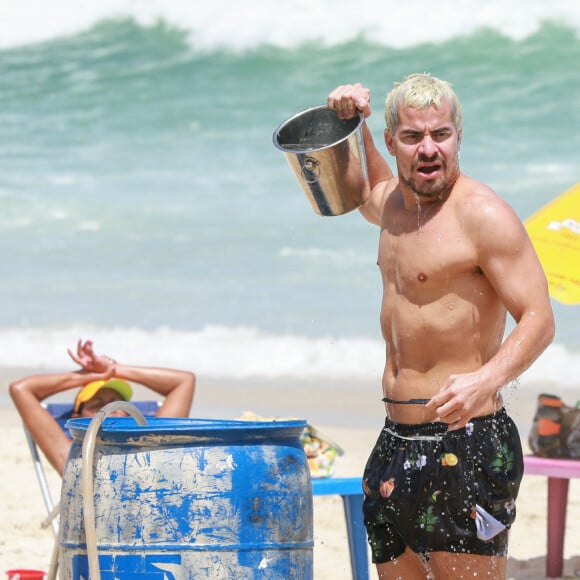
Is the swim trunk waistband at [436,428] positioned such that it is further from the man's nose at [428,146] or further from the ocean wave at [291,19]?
the ocean wave at [291,19]

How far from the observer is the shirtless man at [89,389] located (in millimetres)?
4648

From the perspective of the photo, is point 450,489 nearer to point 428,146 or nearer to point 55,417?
point 428,146

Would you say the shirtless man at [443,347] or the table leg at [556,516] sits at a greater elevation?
the shirtless man at [443,347]

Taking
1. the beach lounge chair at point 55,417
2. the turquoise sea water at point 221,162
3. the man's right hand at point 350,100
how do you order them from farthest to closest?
the turquoise sea water at point 221,162
the beach lounge chair at point 55,417
the man's right hand at point 350,100

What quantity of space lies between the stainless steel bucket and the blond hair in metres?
0.36

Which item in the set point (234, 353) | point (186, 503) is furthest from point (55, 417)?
point (234, 353)

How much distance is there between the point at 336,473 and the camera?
23.0 ft

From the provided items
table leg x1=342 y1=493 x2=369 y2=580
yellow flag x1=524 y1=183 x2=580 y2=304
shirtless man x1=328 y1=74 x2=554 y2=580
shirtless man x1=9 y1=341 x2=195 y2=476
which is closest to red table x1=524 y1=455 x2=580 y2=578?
yellow flag x1=524 y1=183 x2=580 y2=304

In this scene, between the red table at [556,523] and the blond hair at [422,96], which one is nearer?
the blond hair at [422,96]

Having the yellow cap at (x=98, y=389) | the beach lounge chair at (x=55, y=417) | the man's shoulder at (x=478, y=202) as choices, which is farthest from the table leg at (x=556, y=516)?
the man's shoulder at (x=478, y=202)

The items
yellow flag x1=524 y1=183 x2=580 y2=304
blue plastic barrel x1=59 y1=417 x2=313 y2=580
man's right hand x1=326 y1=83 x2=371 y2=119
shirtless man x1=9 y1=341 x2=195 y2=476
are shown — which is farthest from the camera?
yellow flag x1=524 y1=183 x2=580 y2=304

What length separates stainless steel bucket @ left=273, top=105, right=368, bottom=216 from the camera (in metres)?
3.45

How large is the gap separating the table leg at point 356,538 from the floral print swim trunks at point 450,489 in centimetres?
148

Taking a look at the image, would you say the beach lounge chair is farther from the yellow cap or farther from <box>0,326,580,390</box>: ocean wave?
<box>0,326,580,390</box>: ocean wave
